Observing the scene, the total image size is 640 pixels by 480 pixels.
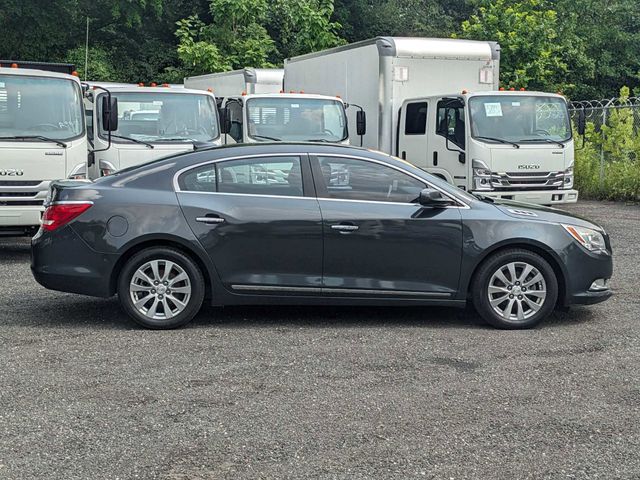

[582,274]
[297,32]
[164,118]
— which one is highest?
[297,32]

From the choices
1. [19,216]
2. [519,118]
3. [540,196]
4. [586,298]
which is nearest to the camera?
[586,298]

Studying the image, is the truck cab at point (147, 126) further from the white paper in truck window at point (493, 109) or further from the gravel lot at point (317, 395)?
the gravel lot at point (317, 395)

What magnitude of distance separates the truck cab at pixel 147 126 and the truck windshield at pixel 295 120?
1.09 m

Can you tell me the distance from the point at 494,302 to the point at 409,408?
239 centimetres

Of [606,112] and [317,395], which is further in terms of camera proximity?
[606,112]

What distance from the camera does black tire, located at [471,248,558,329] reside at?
767 centimetres

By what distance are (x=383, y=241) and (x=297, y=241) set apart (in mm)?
700

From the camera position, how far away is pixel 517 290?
7719mm

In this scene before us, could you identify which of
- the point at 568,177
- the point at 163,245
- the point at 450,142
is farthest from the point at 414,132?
the point at 163,245

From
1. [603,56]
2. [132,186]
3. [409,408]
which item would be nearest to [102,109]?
[132,186]

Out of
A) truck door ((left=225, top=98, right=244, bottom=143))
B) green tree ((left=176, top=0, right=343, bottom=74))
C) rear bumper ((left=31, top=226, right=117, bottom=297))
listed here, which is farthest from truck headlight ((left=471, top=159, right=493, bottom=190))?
green tree ((left=176, top=0, right=343, bottom=74))

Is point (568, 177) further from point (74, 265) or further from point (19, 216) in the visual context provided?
point (74, 265)

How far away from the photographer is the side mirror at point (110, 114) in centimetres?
1229

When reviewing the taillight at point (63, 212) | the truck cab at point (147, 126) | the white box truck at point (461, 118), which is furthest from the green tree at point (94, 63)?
the taillight at point (63, 212)
